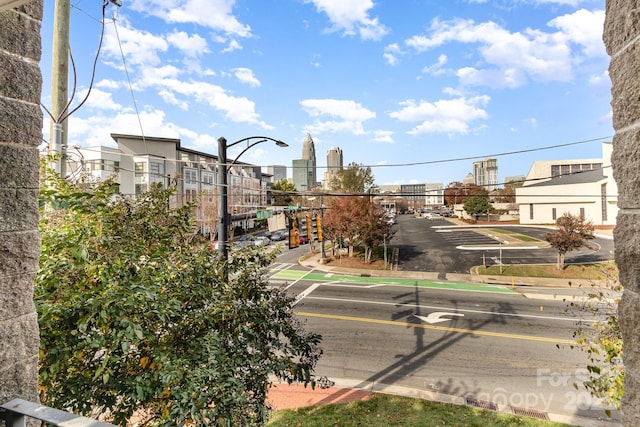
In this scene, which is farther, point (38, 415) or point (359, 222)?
point (359, 222)

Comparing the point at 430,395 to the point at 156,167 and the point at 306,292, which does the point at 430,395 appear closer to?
the point at 306,292

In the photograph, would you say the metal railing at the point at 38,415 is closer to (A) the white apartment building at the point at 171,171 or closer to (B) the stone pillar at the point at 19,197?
(B) the stone pillar at the point at 19,197

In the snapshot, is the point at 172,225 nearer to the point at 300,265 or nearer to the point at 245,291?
the point at 245,291

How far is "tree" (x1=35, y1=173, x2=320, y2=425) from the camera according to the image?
9.02ft

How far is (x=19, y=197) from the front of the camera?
1.66m

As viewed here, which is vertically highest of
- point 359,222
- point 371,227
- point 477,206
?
point 477,206

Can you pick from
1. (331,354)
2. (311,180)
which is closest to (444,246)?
(331,354)

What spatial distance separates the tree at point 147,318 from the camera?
108 inches

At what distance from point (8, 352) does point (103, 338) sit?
1304mm

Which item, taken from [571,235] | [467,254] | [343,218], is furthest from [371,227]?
[571,235]

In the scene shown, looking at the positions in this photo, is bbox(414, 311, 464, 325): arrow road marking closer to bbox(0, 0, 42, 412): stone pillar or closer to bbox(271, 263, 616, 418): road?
bbox(271, 263, 616, 418): road

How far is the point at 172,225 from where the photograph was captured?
14.4 feet

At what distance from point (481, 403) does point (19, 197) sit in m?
9.40

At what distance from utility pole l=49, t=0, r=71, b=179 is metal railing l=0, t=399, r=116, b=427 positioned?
14.8 feet
